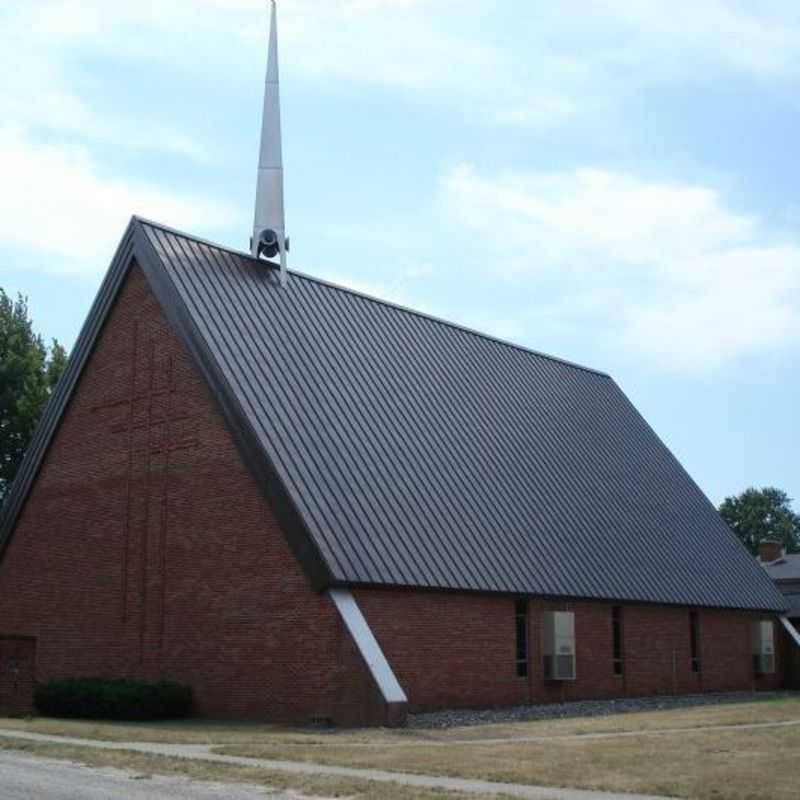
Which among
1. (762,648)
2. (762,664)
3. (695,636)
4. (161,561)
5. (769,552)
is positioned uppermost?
(769,552)

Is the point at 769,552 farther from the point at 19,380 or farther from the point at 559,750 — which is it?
the point at 559,750

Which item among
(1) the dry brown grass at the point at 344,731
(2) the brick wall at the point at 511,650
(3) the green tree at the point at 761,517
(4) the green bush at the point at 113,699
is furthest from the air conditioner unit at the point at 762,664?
(3) the green tree at the point at 761,517

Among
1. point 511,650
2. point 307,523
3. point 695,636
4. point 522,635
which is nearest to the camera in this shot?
point 307,523

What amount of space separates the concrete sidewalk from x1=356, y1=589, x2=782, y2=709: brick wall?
7.23 m

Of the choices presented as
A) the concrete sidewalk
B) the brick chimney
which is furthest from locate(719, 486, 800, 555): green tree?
the concrete sidewalk

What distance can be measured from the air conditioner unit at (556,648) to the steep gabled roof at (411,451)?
69 cm

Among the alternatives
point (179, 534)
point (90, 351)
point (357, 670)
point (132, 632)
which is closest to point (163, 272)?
point (90, 351)

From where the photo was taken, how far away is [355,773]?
48.0 feet

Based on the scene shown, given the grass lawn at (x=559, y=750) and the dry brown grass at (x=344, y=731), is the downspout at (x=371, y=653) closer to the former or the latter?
the dry brown grass at (x=344, y=731)

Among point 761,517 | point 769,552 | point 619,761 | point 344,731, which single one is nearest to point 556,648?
point 344,731

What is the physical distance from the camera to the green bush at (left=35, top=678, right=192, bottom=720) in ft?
78.6

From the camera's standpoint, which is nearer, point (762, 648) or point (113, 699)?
point (113, 699)

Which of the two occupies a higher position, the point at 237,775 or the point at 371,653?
the point at 371,653

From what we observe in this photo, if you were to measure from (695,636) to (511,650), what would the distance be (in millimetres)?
10052
